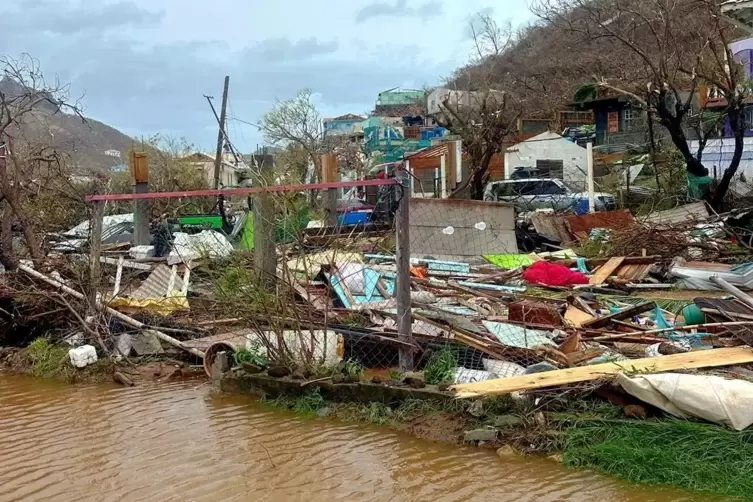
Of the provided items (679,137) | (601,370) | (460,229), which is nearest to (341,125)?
(679,137)

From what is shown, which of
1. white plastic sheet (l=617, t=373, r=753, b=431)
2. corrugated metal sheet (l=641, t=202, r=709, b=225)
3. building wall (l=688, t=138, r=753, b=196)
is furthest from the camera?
building wall (l=688, t=138, r=753, b=196)

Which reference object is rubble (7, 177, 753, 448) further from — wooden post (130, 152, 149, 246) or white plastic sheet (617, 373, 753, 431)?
Answer: wooden post (130, 152, 149, 246)

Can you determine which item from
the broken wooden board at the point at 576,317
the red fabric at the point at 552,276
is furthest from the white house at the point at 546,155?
the broken wooden board at the point at 576,317

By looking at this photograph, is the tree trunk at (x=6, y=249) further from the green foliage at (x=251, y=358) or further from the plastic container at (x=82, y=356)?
the green foliage at (x=251, y=358)

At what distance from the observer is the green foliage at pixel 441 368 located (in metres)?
6.68

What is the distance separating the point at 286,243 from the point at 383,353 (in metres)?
1.57

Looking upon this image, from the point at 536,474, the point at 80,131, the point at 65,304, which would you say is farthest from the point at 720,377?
the point at 80,131

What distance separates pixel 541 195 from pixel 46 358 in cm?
1552

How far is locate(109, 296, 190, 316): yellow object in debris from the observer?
9891 millimetres

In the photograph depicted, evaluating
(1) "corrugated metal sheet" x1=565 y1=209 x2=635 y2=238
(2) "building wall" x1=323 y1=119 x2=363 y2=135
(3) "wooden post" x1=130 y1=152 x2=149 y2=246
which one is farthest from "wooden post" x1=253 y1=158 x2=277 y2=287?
(2) "building wall" x1=323 y1=119 x2=363 y2=135

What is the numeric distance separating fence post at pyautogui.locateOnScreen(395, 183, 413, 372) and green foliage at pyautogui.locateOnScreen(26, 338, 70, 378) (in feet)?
14.7

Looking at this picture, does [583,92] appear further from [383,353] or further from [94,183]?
[383,353]

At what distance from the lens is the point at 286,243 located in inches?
283

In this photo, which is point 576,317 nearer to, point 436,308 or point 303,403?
point 436,308
